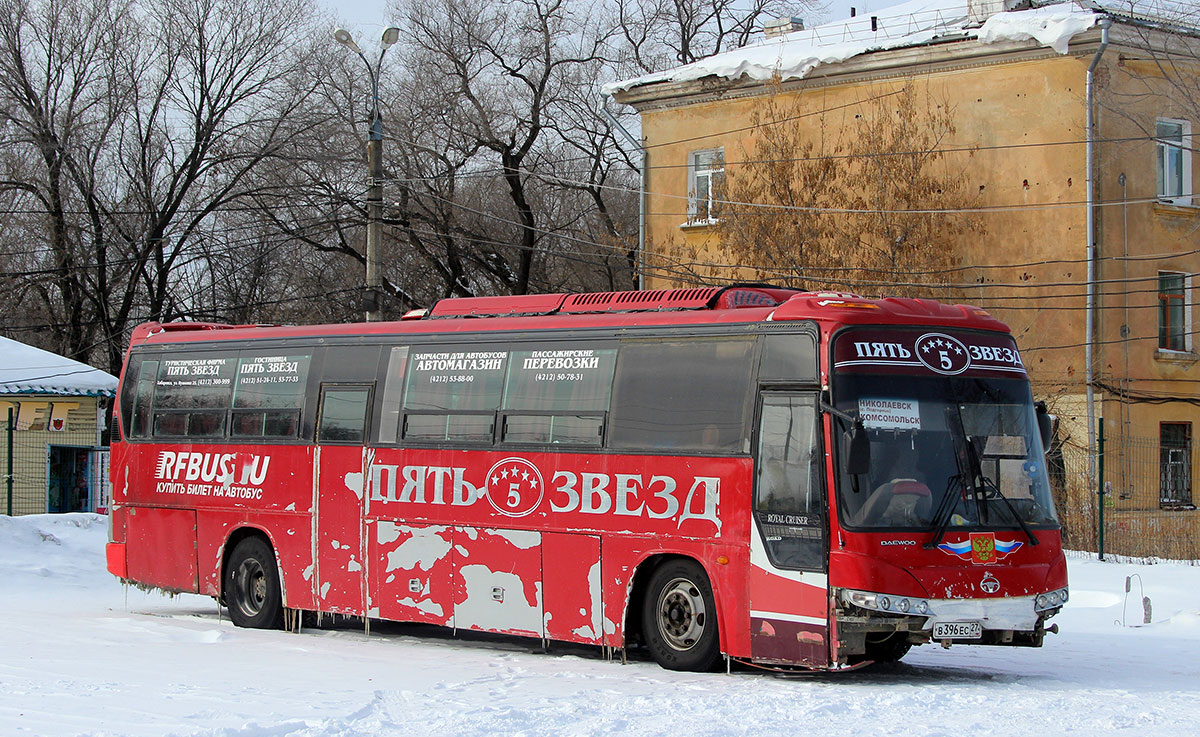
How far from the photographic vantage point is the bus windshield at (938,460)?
1095 centimetres

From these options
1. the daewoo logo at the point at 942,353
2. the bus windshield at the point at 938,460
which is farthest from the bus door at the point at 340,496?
the daewoo logo at the point at 942,353

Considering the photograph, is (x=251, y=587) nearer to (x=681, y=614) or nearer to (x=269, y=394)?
(x=269, y=394)

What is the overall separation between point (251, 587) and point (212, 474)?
53.6 inches

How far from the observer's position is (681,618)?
1212 centimetres

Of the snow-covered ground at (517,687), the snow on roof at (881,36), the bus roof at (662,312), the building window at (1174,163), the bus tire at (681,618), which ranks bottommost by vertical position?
the snow-covered ground at (517,687)

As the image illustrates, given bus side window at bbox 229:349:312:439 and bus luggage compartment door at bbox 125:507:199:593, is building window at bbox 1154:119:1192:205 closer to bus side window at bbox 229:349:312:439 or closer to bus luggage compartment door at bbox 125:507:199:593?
bus side window at bbox 229:349:312:439

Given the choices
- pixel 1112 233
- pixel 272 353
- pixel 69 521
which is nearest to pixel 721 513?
pixel 272 353

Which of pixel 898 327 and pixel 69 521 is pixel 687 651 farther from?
pixel 69 521

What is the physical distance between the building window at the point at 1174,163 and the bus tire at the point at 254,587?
2053cm

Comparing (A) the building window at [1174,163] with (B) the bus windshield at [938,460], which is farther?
(A) the building window at [1174,163]

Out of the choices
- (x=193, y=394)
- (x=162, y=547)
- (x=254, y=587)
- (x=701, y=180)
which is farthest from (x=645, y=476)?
(x=701, y=180)

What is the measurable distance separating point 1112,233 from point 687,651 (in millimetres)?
19483

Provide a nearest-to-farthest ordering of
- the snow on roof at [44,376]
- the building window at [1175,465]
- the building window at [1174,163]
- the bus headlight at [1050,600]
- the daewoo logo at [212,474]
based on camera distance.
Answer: the bus headlight at [1050,600]
the daewoo logo at [212,474]
the building window at [1175,465]
the building window at [1174,163]
the snow on roof at [44,376]

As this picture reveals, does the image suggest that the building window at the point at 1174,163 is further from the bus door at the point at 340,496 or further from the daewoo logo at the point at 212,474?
the daewoo logo at the point at 212,474
